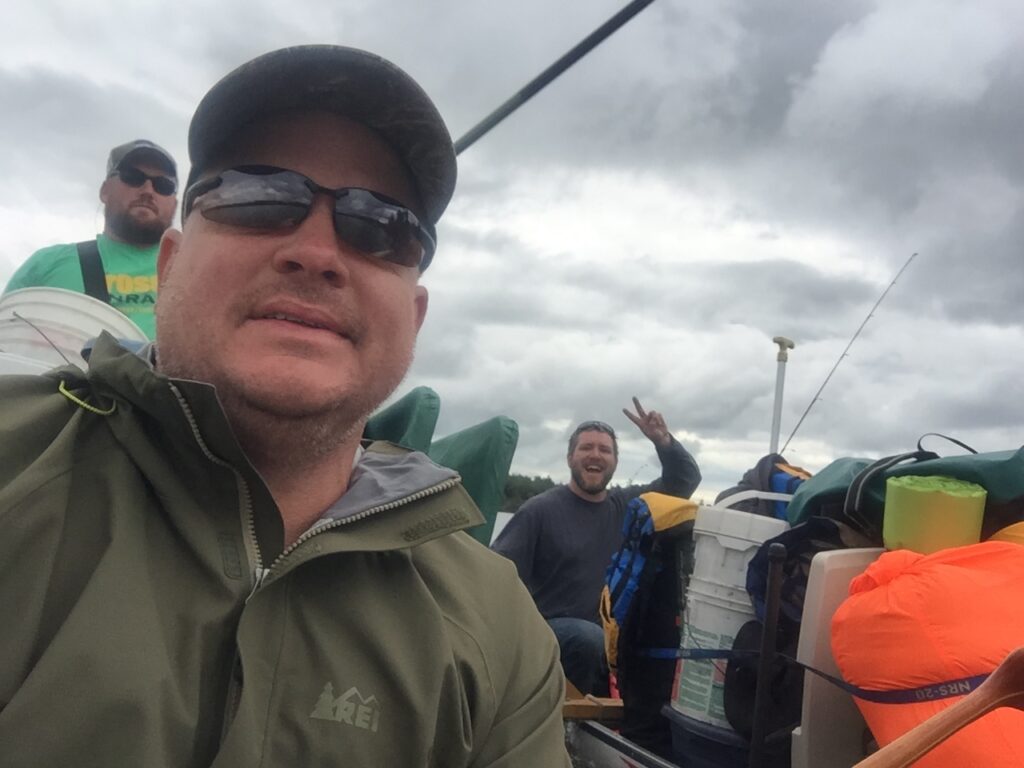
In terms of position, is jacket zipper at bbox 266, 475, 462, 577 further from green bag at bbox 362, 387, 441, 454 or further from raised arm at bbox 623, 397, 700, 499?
raised arm at bbox 623, 397, 700, 499

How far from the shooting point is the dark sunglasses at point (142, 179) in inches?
130

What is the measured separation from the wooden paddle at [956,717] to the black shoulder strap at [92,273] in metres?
3.15

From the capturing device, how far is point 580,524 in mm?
5648

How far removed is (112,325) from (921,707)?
2.37 metres

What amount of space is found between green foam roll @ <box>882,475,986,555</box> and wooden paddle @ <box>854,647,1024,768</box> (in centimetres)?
119

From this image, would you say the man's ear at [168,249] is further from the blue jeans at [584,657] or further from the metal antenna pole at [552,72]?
the blue jeans at [584,657]

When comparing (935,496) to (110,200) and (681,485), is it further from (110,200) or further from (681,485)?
(681,485)

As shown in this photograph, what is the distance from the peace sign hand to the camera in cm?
592

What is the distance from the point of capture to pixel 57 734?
3.46 ft

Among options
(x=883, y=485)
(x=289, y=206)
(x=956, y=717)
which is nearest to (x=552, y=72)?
(x=883, y=485)

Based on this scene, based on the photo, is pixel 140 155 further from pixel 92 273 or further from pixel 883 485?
pixel 883 485

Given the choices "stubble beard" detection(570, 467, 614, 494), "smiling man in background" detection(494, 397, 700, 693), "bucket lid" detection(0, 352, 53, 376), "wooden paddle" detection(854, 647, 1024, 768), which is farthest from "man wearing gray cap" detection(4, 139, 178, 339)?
"stubble beard" detection(570, 467, 614, 494)

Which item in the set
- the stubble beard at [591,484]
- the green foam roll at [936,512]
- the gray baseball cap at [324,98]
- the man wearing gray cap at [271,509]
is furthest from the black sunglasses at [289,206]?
the stubble beard at [591,484]

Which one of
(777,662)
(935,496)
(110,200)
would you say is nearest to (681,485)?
(777,662)
